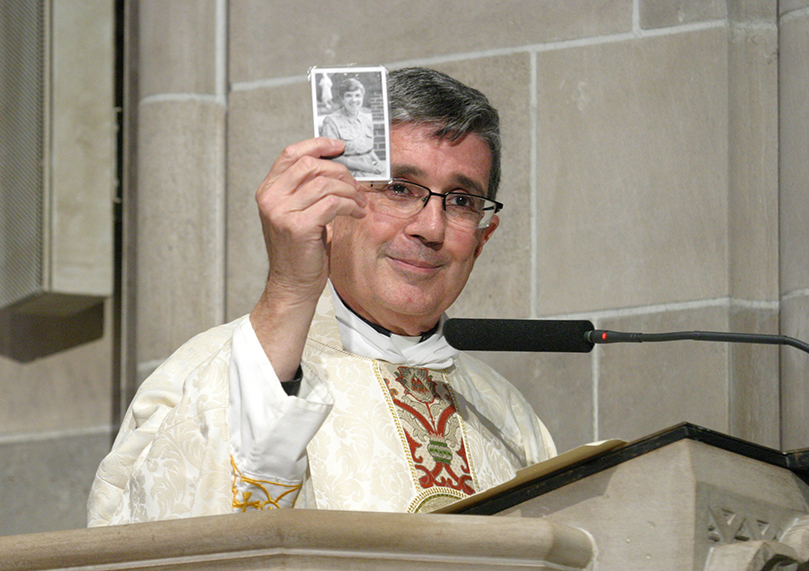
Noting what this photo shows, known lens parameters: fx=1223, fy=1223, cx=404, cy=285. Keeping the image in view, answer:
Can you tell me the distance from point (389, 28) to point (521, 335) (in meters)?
2.33

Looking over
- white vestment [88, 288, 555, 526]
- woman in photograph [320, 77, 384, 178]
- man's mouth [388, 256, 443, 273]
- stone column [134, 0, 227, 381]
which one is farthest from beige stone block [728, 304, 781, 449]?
Answer: woman in photograph [320, 77, 384, 178]

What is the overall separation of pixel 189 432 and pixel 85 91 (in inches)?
107

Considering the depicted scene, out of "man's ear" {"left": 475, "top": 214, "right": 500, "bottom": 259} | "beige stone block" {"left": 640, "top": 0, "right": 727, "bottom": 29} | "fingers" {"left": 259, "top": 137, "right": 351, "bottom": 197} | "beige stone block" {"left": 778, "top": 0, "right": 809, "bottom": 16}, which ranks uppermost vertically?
"beige stone block" {"left": 640, "top": 0, "right": 727, "bottom": 29}

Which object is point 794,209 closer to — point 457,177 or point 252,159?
point 457,177

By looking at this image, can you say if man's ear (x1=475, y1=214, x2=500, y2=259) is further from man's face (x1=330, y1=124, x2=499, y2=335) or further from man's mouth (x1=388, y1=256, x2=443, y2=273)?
man's mouth (x1=388, y1=256, x2=443, y2=273)

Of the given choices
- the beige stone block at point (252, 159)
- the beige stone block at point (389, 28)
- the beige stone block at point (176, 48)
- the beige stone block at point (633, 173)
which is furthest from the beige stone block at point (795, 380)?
the beige stone block at point (176, 48)

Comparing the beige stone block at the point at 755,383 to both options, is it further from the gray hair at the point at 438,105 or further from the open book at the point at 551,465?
the open book at the point at 551,465

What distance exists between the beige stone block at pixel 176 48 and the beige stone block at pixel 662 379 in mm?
1714

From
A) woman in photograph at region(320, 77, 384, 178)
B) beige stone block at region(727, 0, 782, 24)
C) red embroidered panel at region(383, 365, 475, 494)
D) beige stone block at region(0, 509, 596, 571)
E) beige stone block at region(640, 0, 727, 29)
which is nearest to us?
beige stone block at region(0, 509, 596, 571)

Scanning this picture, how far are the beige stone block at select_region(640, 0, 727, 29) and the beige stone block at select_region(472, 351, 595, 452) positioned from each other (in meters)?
1.13

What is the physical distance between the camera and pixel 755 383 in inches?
146

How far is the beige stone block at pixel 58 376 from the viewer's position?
464 cm

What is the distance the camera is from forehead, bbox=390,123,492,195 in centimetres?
310

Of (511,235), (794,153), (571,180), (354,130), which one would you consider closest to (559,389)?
(511,235)
